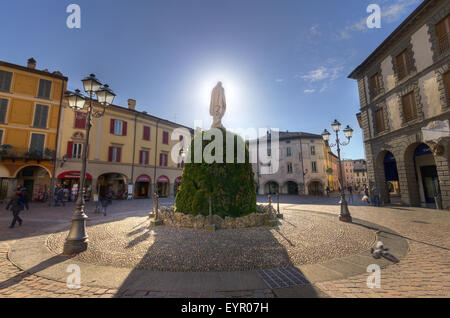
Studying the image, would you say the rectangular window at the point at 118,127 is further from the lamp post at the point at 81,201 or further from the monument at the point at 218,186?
the monument at the point at 218,186

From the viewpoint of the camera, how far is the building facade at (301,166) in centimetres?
3381

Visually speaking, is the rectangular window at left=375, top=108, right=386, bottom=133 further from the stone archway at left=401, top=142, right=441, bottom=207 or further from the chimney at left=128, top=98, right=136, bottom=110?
the chimney at left=128, top=98, right=136, bottom=110

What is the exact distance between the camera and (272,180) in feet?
120

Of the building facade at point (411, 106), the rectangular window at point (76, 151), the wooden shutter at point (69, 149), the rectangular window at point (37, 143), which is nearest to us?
the building facade at point (411, 106)

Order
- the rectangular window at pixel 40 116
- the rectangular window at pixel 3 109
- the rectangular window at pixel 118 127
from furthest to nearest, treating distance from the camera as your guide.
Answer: the rectangular window at pixel 118 127 < the rectangular window at pixel 40 116 < the rectangular window at pixel 3 109

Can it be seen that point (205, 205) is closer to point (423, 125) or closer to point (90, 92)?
point (90, 92)

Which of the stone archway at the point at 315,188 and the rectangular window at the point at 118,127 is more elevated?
the rectangular window at the point at 118,127

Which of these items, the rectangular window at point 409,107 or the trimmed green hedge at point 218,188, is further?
the rectangular window at point 409,107

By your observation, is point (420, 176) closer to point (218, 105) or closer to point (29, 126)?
point (218, 105)

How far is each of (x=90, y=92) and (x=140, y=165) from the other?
829 inches

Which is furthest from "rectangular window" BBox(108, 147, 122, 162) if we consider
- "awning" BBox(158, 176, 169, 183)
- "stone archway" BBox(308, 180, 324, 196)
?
"stone archway" BBox(308, 180, 324, 196)

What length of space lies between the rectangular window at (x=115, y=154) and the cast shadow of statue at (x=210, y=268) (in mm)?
20281

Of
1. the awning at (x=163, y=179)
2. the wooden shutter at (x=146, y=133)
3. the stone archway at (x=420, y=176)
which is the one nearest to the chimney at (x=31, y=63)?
the wooden shutter at (x=146, y=133)

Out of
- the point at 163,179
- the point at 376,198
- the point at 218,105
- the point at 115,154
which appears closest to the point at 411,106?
the point at 376,198
